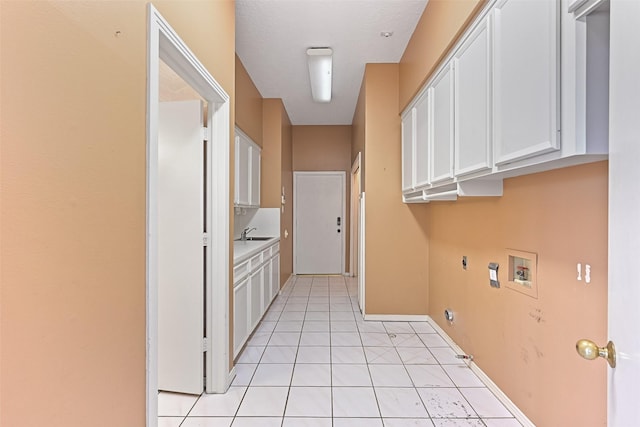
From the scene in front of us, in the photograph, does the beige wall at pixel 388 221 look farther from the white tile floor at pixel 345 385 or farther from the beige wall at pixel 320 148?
the beige wall at pixel 320 148

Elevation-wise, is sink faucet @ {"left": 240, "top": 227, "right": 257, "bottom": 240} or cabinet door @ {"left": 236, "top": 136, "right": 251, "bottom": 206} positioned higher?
cabinet door @ {"left": 236, "top": 136, "right": 251, "bottom": 206}

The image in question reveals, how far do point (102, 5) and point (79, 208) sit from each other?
622 mm

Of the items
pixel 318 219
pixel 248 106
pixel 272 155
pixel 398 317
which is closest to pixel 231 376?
pixel 398 317

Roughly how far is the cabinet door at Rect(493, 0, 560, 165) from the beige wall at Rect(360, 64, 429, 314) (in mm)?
1948

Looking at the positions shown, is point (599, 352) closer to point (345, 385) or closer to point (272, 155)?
point (345, 385)

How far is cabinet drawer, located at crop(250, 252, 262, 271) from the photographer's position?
9.82 ft

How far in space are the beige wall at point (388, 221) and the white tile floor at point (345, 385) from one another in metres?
0.32

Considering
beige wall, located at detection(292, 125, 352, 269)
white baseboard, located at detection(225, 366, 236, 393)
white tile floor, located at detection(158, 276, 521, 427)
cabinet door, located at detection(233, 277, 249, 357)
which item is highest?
beige wall, located at detection(292, 125, 352, 269)

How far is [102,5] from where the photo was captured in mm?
963

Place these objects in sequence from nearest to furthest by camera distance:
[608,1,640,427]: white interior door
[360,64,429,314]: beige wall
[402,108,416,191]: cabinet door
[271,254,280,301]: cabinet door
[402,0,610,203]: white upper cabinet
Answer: [608,1,640,427]: white interior door < [402,0,610,203]: white upper cabinet < [402,108,416,191]: cabinet door < [360,64,429,314]: beige wall < [271,254,280,301]: cabinet door

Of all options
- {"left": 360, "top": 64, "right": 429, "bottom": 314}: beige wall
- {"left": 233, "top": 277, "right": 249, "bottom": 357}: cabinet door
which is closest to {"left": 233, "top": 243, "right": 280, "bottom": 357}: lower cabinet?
{"left": 233, "top": 277, "right": 249, "bottom": 357}: cabinet door

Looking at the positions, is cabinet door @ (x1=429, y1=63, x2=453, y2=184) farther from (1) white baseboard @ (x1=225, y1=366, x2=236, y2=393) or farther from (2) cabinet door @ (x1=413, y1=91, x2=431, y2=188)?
(1) white baseboard @ (x1=225, y1=366, x2=236, y2=393)

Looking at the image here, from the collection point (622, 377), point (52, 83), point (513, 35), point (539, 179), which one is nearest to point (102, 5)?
point (52, 83)

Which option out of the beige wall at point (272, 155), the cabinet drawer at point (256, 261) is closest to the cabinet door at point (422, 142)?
the cabinet drawer at point (256, 261)
